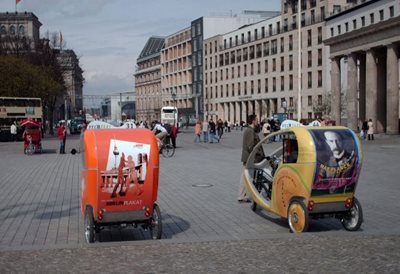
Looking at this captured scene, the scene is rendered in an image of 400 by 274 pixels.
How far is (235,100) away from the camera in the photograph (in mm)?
111312

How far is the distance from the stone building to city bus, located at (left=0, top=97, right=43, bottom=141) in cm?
2959

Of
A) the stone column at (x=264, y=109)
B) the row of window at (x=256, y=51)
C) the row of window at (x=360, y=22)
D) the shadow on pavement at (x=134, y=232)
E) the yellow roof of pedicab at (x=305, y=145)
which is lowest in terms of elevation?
the shadow on pavement at (x=134, y=232)

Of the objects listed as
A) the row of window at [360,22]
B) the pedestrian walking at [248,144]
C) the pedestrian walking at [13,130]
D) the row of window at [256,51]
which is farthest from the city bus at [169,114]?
the pedestrian walking at [248,144]

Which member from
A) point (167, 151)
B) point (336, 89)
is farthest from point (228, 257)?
point (336, 89)

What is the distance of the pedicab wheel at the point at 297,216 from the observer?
8516 millimetres

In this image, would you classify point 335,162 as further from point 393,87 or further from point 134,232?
point 393,87

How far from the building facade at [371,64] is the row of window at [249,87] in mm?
19766

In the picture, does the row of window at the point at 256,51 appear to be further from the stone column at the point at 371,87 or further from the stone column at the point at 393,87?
the stone column at the point at 393,87

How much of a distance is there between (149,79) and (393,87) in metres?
117

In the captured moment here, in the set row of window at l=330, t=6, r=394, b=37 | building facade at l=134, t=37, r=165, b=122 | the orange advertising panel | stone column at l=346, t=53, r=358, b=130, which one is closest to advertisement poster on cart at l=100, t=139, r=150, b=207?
the orange advertising panel

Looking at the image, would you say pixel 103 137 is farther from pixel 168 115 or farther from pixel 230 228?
pixel 168 115

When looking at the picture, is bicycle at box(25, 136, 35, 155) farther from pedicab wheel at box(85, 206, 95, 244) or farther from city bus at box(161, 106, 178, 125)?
city bus at box(161, 106, 178, 125)

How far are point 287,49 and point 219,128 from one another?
45293 mm

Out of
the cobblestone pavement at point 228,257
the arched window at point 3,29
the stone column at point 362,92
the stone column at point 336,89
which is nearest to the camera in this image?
the cobblestone pavement at point 228,257
